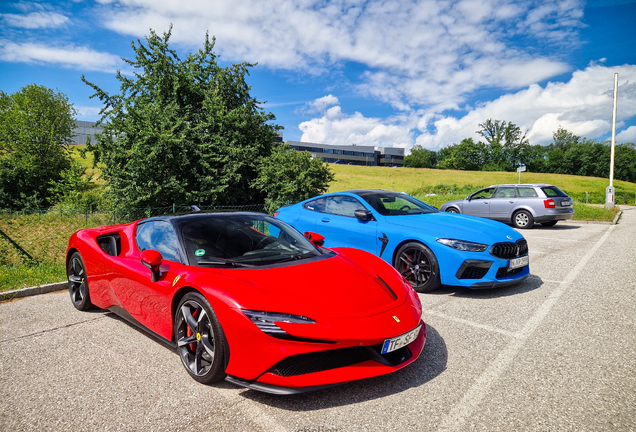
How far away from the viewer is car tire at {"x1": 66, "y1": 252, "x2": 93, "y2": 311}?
4.45 m

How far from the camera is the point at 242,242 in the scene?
3.50m

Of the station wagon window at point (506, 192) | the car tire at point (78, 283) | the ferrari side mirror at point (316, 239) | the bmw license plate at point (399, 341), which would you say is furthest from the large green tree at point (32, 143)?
the bmw license plate at point (399, 341)

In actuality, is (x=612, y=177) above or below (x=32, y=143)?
below

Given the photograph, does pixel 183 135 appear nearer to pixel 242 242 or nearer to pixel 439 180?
pixel 242 242

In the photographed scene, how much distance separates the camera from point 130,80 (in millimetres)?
15938

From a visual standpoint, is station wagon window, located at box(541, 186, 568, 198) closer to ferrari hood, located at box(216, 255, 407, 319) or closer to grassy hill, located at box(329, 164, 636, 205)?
ferrari hood, located at box(216, 255, 407, 319)

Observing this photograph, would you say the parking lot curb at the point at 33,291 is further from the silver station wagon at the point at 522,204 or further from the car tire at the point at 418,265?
the silver station wagon at the point at 522,204

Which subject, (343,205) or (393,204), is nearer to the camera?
(393,204)

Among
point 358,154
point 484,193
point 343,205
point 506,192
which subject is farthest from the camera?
point 358,154

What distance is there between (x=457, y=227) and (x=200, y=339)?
12.3 feet

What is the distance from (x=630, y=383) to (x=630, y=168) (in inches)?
4031

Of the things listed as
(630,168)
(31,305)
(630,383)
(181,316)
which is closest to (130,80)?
(31,305)

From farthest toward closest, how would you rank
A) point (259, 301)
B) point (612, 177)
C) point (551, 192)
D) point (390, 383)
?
point (612, 177) → point (551, 192) → point (390, 383) → point (259, 301)

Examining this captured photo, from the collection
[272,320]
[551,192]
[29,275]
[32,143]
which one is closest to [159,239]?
[272,320]
